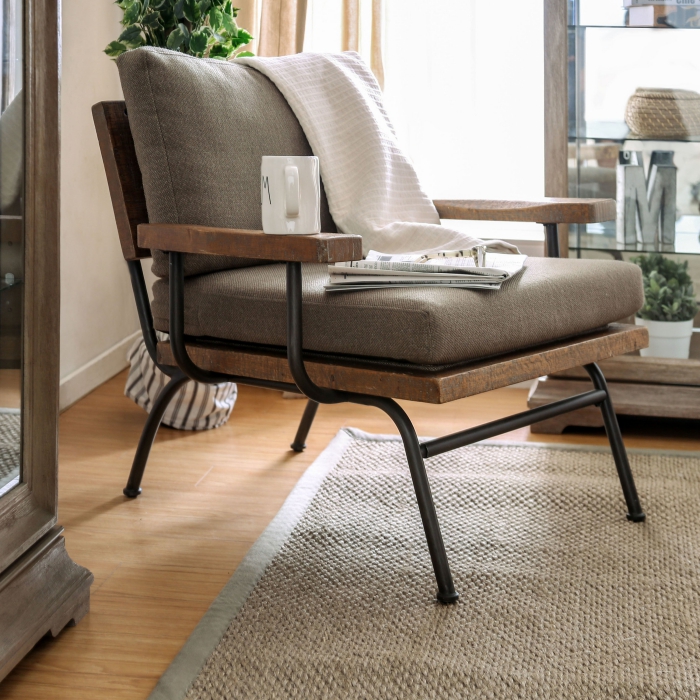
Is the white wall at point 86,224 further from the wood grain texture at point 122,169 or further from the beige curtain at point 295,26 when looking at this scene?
the wood grain texture at point 122,169

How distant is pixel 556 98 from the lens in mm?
2086

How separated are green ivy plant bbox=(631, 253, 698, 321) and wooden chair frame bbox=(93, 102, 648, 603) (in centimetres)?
60

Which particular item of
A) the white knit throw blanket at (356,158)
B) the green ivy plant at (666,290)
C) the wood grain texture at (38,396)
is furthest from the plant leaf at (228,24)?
the green ivy plant at (666,290)

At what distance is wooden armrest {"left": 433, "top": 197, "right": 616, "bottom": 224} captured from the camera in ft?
5.26

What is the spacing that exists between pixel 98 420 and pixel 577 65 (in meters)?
1.44

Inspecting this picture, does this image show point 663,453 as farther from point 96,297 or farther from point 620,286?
point 96,297

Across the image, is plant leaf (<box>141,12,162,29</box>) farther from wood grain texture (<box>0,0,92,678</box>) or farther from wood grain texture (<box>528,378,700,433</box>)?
wood grain texture (<box>528,378,700,433</box>)

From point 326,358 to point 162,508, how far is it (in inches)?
22.7

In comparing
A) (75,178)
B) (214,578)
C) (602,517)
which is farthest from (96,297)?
(602,517)

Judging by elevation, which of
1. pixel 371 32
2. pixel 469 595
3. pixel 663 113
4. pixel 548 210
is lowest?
pixel 469 595

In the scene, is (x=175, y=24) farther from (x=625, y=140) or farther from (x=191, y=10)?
(x=625, y=140)

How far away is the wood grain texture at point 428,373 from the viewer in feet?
3.83

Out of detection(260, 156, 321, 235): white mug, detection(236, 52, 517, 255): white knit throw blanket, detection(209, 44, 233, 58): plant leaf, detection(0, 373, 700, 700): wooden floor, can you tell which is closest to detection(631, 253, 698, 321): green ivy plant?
detection(0, 373, 700, 700): wooden floor

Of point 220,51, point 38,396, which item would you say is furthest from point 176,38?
point 38,396
